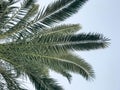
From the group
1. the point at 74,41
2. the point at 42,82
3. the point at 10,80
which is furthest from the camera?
the point at 74,41

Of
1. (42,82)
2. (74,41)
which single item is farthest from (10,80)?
(74,41)

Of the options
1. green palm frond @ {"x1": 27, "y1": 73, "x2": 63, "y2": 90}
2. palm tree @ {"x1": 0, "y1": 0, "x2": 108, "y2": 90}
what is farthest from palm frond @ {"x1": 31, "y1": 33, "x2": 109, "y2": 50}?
green palm frond @ {"x1": 27, "y1": 73, "x2": 63, "y2": 90}

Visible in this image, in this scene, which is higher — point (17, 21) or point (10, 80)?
point (17, 21)

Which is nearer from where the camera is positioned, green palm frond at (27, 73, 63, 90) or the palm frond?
the palm frond

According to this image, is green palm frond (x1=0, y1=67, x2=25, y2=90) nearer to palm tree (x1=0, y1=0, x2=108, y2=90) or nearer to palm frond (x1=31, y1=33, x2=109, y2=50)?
palm tree (x1=0, y1=0, x2=108, y2=90)

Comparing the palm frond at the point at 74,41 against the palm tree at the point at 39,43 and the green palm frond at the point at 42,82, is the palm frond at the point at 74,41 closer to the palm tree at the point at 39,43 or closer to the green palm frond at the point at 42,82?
the palm tree at the point at 39,43

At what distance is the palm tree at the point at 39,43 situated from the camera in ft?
49.3

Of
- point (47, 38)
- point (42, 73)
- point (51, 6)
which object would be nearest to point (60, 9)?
point (51, 6)

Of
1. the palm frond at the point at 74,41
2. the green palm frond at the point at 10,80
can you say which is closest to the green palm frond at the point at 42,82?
the green palm frond at the point at 10,80

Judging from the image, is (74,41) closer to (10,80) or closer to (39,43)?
(39,43)

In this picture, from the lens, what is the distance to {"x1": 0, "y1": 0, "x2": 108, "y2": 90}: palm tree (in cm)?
1502

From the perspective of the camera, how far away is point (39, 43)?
1507 cm

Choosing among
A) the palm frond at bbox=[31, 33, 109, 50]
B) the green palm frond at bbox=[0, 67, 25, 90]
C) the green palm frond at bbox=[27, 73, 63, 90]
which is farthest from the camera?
the green palm frond at bbox=[27, 73, 63, 90]

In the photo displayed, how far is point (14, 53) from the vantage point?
1509cm
